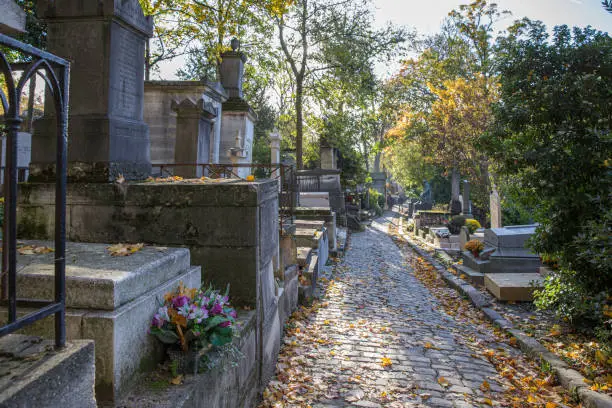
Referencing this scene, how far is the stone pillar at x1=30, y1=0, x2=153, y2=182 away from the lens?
13.4 ft

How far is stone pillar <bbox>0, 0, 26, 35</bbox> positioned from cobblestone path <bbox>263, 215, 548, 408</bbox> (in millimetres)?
3673

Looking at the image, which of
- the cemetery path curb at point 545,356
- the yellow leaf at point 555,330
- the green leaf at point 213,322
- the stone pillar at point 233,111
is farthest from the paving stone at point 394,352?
the stone pillar at point 233,111

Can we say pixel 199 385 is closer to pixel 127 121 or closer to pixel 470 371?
pixel 127 121

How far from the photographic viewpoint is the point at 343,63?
2122cm

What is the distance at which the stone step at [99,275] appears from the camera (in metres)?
2.24

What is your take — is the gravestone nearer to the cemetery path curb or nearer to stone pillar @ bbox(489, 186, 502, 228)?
the cemetery path curb

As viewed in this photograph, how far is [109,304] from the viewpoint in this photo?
223 centimetres

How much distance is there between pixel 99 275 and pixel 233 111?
1262 cm

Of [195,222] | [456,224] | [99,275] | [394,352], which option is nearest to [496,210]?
[456,224]

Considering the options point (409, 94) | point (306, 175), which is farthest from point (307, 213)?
point (409, 94)

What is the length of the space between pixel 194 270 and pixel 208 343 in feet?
2.42

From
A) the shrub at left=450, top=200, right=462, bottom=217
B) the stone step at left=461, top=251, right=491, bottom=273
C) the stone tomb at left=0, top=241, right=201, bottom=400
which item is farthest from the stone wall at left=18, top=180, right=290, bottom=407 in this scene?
the shrub at left=450, top=200, right=462, bottom=217

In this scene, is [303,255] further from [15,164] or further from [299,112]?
[299,112]

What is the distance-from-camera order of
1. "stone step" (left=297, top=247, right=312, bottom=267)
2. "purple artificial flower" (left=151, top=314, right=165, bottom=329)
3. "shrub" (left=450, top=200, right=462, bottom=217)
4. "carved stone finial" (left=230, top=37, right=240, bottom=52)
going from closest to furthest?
1. "purple artificial flower" (left=151, top=314, right=165, bottom=329)
2. "stone step" (left=297, top=247, right=312, bottom=267)
3. "carved stone finial" (left=230, top=37, right=240, bottom=52)
4. "shrub" (left=450, top=200, right=462, bottom=217)
